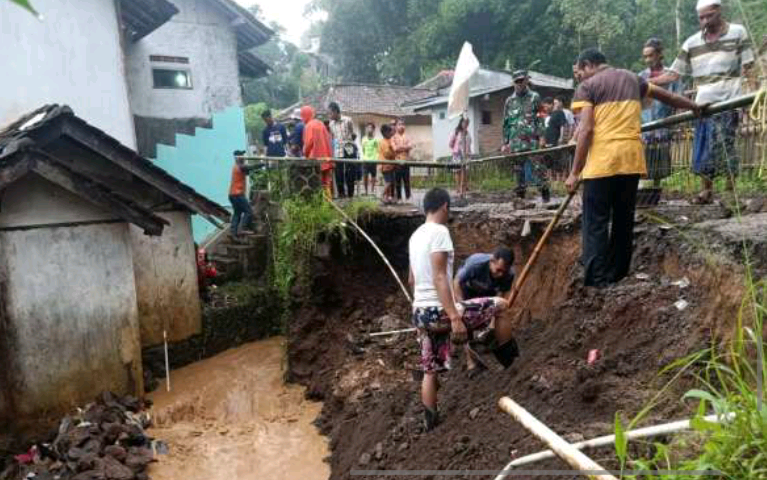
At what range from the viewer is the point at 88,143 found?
8531mm

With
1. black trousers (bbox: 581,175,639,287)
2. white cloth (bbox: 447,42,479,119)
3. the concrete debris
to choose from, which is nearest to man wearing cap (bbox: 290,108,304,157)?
white cloth (bbox: 447,42,479,119)

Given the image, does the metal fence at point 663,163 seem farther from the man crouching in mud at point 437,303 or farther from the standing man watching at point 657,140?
the man crouching in mud at point 437,303

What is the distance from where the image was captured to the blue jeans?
11.8m

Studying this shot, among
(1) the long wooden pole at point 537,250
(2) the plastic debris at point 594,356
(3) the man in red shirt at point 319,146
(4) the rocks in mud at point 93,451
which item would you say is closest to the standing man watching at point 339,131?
(3) the man in red shirt at point 319,146

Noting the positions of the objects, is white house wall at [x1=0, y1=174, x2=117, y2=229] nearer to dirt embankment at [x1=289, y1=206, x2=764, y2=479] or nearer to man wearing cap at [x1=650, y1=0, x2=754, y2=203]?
dirt embankment at [x1=289, y1=206, x2=764, y2=479]

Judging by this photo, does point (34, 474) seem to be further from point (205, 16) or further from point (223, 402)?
point (205, 16)

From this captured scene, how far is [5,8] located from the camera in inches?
388

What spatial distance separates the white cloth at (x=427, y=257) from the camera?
427cm

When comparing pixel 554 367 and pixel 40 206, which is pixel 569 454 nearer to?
pixel 554 367

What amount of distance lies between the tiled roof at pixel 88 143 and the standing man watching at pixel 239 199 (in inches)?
60.2

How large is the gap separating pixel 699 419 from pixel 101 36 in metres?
12.9

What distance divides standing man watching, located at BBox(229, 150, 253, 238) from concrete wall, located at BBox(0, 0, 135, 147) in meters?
2.79

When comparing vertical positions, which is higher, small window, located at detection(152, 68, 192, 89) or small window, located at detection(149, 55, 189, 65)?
small window, located at detection(149, 55, 189, 65)

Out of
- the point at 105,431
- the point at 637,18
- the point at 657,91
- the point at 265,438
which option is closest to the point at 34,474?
the point at 105,431
